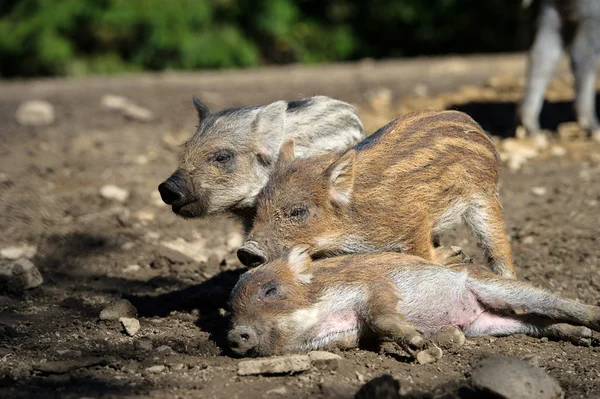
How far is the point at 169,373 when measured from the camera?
11.8 feet

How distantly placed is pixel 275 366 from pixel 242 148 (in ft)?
5.09

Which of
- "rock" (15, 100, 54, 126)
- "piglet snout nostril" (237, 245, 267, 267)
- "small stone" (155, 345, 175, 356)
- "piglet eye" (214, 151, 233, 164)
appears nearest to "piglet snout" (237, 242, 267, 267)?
"piglet snout nostril" (237, 245, 267, 267)

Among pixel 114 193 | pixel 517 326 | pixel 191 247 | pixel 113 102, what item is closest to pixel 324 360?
pixel 517 326

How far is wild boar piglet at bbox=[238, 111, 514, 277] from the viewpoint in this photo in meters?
4.12

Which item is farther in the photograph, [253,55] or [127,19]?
[253,55]

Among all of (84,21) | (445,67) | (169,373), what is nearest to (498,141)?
(445,67)

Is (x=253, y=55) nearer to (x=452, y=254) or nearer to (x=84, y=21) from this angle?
(x=84, y=21)

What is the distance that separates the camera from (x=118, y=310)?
425cm

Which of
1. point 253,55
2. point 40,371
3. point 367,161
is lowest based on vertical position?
point 253,55

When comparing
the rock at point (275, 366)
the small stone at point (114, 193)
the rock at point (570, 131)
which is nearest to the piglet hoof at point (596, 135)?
the rock at point (570, 131)

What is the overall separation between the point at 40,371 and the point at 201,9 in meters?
9.46

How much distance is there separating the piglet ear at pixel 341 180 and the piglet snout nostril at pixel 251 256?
1.38ft

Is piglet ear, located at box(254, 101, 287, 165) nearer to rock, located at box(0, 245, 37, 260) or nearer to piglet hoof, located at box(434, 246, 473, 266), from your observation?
piglet hoof, located at box(434, 246, 473, 266)

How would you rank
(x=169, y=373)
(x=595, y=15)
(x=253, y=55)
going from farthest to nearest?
(x=253, y=55) < (x=595, y=15) < (x=169, y=373)
